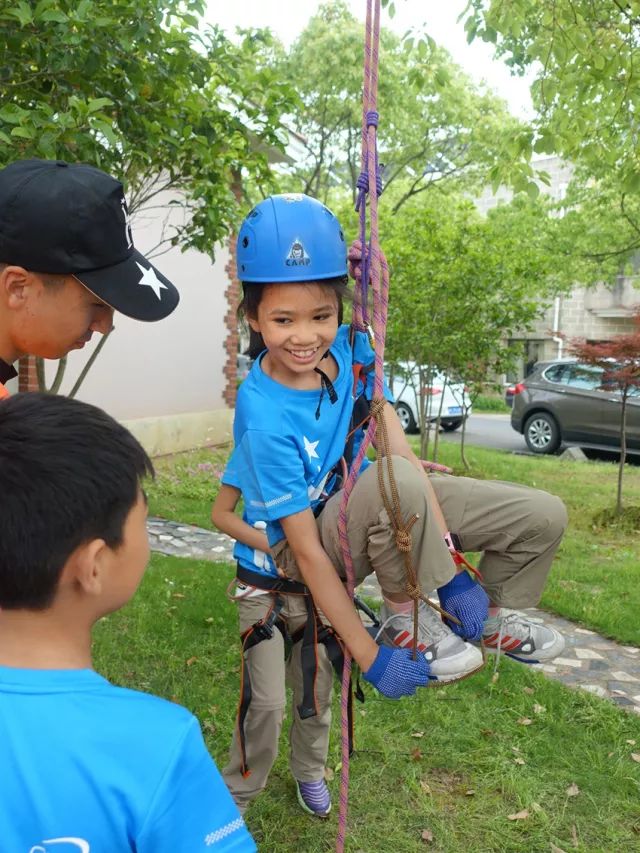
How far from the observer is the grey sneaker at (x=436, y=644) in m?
2.36

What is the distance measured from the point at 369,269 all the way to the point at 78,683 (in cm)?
165

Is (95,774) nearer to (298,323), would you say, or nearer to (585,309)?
(298,323)

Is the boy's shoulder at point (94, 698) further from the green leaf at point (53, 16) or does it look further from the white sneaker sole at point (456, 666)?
the green leaf at point (53, 16)

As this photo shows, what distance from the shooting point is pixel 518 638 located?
2.66 metres

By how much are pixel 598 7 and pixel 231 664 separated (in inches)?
195

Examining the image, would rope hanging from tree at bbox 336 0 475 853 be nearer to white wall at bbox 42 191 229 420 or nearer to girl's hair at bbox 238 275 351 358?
girl's hair at bbox 238 275 351 358

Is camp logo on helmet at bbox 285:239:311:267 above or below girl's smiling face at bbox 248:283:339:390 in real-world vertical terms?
above

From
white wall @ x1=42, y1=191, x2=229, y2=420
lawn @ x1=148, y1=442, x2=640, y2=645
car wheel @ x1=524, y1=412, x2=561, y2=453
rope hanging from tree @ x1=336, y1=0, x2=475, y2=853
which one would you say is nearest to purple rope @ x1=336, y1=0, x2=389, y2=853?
rope hanging from tree @ x1=336, y1=0, x2=475, y2=853

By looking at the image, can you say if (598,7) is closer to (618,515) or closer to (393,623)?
(393,623)

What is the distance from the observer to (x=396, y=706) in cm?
441

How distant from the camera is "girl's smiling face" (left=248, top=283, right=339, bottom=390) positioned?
249cm

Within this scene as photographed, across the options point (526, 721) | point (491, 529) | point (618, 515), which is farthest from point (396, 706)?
point (618, 515)

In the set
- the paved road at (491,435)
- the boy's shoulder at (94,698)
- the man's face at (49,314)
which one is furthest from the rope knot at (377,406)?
the paved road at (491,435)

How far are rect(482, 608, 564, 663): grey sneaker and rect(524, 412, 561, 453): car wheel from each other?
13.8 m
